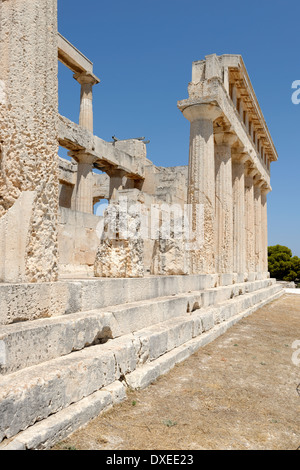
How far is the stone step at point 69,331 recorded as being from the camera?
2.84m

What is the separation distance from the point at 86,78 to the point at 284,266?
25792 mm

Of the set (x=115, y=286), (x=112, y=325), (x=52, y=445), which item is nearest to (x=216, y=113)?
(x=115, y=286)

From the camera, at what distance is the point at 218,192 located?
10.9 metres

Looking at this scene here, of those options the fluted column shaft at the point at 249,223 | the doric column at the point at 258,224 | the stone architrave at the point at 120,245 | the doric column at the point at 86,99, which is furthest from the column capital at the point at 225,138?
the stone architrave at the point at 120,245

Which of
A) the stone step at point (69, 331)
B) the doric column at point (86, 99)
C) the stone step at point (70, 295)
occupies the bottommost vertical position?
the stone step at point (69, 331)

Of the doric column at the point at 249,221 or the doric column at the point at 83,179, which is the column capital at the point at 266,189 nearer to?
the doric column at the point at 249,221

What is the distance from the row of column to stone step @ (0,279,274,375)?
3800 millimetres

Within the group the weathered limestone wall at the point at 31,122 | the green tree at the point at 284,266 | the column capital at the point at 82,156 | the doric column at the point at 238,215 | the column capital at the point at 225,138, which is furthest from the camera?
the green tree at the point at 284,266

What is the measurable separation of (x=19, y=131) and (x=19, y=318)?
5.42ft

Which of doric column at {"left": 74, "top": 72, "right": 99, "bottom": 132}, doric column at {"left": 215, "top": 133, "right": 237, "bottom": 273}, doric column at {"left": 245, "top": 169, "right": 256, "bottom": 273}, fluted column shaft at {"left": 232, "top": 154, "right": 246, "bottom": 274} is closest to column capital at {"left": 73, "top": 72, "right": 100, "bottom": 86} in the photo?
doric column at {"left": 74, "top": 72, "right": 99, "bottom": 132}

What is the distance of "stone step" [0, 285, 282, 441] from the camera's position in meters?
2.51

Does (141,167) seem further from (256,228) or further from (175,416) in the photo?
(175,416)

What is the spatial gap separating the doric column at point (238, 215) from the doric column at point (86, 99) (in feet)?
18.4

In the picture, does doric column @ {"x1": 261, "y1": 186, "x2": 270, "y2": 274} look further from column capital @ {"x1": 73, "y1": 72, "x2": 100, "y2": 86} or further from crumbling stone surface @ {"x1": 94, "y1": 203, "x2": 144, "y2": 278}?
crumbling stone surface @ {"x1": 94, "y1": 203, "x2": 144, "y2": 278}
